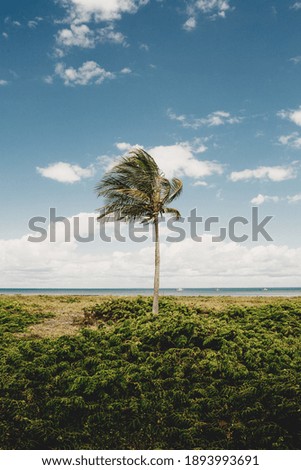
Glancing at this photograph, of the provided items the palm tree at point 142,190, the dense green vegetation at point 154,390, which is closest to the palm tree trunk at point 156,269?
the palm tree at point 142,190

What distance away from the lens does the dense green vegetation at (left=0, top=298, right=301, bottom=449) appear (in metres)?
6.53

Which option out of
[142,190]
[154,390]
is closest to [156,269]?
[142,190]

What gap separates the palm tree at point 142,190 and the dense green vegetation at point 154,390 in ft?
22.9

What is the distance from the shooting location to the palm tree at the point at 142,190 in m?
18.1

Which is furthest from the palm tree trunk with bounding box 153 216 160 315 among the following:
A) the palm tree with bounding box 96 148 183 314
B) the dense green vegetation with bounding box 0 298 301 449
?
Result: the dense green vegetation with bounding box 0 298 301 449

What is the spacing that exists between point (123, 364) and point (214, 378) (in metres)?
2.65

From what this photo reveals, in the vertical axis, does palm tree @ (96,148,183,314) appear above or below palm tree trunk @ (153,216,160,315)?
above

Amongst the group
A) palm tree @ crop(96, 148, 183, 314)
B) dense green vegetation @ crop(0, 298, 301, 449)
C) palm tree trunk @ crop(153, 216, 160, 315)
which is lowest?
dense green vegetation @ crop(0, 298, 301, 449)

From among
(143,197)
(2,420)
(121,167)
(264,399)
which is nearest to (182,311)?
(143,197)

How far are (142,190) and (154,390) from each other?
11.8 metres

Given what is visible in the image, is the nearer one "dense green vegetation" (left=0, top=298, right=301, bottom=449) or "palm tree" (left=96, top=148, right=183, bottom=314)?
"dense green vegetation" (left=0, top=298, right=301, bottom=449)

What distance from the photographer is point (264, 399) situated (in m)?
7.69

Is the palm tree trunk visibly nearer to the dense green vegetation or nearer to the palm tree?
the palm tree

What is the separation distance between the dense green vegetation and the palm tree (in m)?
6.97
